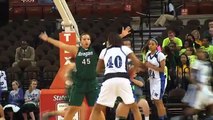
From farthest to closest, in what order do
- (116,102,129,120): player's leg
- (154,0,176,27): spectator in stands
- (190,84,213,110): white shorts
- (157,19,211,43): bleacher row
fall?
(154,0,176,27): spectator in stands
(157,19,211,43): bleacher row
(116,102,129,120): player's leg
(190,84,213,110): white shorts

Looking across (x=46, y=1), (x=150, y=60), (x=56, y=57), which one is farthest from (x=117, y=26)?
(x=150, y=60)

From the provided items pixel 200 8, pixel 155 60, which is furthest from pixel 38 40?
pixel 155 60

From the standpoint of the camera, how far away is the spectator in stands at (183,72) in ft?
46.6

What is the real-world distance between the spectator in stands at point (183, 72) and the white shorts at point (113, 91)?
410cm

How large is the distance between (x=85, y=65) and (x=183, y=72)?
A: 433 cm

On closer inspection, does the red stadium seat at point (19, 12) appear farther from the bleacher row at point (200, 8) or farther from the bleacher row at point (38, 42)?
the bleacher row at point (200, 8)

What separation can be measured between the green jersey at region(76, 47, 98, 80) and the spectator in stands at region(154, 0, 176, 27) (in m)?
10.7

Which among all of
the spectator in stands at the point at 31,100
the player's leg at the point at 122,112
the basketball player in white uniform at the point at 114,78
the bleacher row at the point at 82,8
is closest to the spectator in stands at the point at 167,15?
the bleacher row at the point at 82,8

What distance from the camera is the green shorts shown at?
10.5 meters

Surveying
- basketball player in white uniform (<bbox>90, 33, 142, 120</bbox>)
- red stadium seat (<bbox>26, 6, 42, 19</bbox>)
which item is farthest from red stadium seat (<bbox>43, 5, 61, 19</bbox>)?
basketball player in white uniform (<bbox>90, 33, 142, 120</bbox>)

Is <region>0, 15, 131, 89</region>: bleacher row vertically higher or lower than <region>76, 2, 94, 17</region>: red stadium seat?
lower

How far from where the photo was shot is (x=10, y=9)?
23953 mm

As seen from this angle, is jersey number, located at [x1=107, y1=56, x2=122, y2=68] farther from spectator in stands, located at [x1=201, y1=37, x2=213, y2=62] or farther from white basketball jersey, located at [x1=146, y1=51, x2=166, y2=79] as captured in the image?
spectator in stands, located at [x1=201, y1=37, x2=213, y2=62]

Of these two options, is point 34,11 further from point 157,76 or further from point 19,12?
point 157,76
